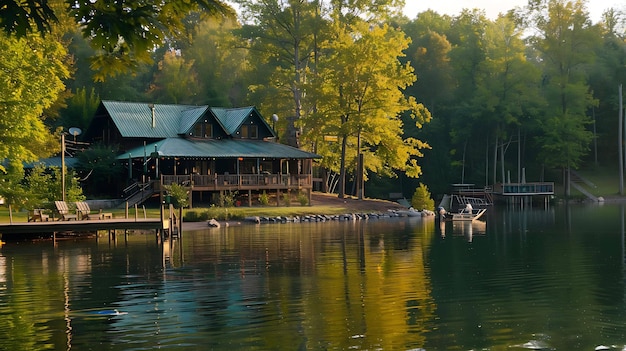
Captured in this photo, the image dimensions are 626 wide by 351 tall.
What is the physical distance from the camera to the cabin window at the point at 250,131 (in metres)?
68.7

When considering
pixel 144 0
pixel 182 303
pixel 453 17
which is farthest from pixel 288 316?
pixel 453 17

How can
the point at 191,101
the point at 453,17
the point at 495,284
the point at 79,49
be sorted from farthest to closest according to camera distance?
the point at 453,17, the point at 191,101, the point at 79,49, the point at 495,284

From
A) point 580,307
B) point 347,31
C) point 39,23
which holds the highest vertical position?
point 347,31

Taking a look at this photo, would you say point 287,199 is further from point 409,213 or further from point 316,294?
point 316,294

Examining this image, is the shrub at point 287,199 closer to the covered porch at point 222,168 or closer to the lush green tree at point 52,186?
the covered porch at point 222,168

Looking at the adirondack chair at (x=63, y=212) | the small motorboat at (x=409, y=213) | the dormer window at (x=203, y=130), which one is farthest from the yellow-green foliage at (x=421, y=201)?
the adirondack chair at (x=63, y=212)

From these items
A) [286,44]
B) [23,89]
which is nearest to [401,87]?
[286,44]

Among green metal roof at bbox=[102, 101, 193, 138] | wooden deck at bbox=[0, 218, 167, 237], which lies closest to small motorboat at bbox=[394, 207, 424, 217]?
green metal roof at bbox=[102, 101, 193, 138]

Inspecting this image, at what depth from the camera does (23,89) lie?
36000 mm

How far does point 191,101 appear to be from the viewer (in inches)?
3529

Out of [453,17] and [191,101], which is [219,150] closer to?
[191,101]

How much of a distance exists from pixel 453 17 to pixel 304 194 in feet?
182

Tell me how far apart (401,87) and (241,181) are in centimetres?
1699

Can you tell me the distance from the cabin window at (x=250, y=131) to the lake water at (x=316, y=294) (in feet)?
94.4
